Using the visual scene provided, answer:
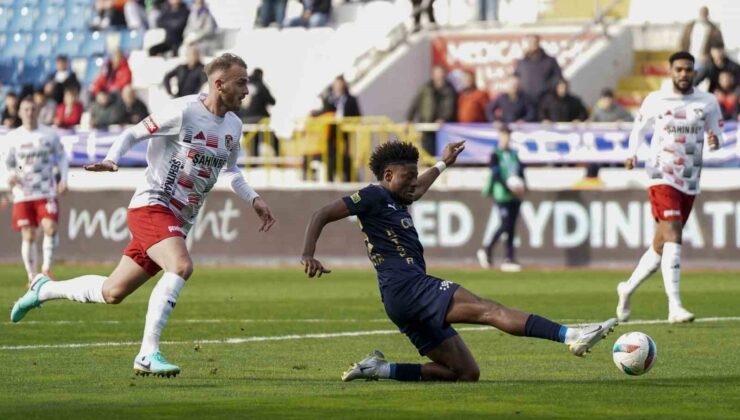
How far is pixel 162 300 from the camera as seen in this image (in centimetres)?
1064

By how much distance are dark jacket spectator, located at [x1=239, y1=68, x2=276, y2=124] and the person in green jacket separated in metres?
5.76

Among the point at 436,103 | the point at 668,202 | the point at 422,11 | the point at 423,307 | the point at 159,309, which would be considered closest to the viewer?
the point at 423,307

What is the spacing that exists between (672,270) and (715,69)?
12050 millimetres

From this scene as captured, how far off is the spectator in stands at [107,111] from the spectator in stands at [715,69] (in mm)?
10552

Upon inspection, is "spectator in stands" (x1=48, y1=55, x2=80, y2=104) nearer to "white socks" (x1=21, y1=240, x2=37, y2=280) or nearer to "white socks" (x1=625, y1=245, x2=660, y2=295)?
"white socks" (x1=21, y1=240, x2=37, y2=280)

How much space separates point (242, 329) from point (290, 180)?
1450 centimetres

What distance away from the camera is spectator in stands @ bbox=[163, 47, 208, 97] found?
30.0m

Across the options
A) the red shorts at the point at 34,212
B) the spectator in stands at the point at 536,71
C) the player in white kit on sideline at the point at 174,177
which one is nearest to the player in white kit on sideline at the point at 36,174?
the red shorts at the point at 34,212

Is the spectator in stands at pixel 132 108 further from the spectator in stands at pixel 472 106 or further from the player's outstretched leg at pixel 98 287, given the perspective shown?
the player's outstretched leg at pixel 98 287

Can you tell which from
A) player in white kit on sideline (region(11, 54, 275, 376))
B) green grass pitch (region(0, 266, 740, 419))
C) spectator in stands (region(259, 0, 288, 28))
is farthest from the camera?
spectator in stands (region(259, 0, 288, 28))

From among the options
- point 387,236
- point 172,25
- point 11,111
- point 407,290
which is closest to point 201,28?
point 172,25

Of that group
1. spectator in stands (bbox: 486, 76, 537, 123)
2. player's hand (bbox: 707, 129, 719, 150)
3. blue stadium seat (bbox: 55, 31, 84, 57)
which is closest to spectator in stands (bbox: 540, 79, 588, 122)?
spectator in stands (bbox: 486, 76, 537, 123)

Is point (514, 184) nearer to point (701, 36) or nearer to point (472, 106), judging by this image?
point (472, 106)

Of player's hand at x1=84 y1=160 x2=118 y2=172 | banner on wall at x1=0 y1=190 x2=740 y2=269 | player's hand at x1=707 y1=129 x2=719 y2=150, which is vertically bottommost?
banner on wall at x1=0 y1=190 x2=740 y2=269
